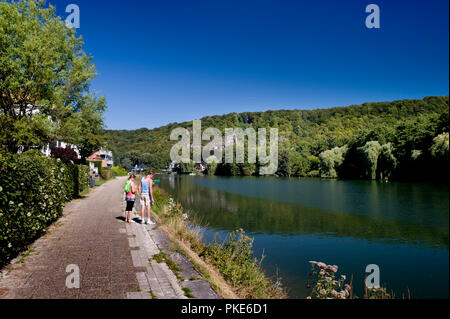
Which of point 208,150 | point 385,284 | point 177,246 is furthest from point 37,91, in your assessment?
point 208,150

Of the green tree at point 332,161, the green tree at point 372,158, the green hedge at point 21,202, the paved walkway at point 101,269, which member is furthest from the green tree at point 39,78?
the green tree at point 332,161

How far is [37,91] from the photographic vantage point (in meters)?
13.7

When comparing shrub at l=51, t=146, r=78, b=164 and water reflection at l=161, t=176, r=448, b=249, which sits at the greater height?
shrub at l=51, t=146, r=78, b=164

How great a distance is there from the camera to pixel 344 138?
259 ft

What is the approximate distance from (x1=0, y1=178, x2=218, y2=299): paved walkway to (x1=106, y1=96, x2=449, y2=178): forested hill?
505 centimetres

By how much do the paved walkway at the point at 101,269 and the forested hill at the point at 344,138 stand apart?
505cm

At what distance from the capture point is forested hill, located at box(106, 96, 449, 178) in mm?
42281

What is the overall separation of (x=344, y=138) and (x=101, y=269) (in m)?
80.7

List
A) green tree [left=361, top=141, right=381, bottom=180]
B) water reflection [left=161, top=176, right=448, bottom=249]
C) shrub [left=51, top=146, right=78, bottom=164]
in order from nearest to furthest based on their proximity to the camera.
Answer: water reflection [left=161, top=176, right=448, bottom=249], shrub [left=51, top=146, right=78, bottom=164], green tree [left=361, top=141, right=381, bottom=180]

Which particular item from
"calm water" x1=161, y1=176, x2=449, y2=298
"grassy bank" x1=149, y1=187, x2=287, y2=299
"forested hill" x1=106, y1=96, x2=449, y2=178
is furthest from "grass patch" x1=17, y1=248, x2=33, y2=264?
"forested hill" x1=106, y1=96, x2=449, y2=178

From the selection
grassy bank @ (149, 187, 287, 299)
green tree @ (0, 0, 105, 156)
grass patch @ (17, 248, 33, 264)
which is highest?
green tree @ (0, 0, 105, 156)

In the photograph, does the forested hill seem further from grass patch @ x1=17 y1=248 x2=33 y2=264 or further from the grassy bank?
grass patch @ x1=17 y1=248 x2=33 y2=264

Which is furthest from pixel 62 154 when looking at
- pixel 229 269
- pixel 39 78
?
pixel 229 269
